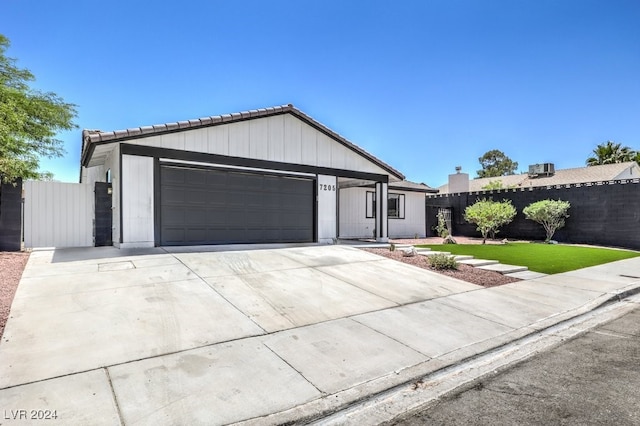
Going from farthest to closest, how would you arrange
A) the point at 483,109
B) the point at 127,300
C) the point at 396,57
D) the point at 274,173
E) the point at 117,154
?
the point at 483,109 < the point at 396,57 < the point at 274,173 < the point at 117,154 < the point at 127,300

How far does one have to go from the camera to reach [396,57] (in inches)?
550

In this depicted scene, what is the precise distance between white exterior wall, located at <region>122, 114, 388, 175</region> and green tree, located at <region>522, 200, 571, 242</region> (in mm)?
10035

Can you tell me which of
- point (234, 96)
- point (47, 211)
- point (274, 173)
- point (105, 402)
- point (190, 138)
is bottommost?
point (105, 402)

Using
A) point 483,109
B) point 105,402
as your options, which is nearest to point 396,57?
point 483,109

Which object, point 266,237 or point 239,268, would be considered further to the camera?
point 266,237

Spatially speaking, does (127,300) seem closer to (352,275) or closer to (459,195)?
(352,275)

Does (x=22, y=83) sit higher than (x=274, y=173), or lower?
higher

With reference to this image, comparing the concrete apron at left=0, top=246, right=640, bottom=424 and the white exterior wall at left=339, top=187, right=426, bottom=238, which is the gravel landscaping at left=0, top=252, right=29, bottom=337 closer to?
the concrete apron at left=0, top=246, right=640, bottom=424

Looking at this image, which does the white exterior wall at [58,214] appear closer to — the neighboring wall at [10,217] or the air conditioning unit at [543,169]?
the neighboring wall at [10,217]

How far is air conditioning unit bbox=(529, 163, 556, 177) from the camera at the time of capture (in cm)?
2822

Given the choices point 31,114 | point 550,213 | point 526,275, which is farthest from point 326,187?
point 31,114

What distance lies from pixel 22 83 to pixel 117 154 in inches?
405

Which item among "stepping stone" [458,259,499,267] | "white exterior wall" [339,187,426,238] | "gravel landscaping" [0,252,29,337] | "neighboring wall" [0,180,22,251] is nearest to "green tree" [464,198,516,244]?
"white exterior wall" [339,187,426,238]

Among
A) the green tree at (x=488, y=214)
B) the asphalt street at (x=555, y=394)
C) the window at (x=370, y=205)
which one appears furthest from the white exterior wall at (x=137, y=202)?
the green tree at (x=488, y=214)
